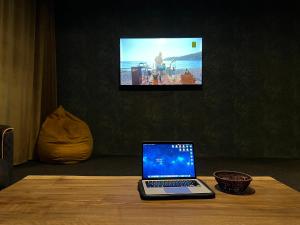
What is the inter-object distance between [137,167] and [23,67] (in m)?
1.93

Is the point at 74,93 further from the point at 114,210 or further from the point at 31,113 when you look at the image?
the point at 114,210

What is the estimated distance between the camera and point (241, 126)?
4.75m

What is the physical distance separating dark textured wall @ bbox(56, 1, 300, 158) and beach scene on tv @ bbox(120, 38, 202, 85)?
0.40ft

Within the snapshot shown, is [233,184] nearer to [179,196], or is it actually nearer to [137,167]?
[179,196]

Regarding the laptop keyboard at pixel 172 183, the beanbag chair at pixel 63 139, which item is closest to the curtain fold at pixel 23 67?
the beanbag chair at pixel 63 139

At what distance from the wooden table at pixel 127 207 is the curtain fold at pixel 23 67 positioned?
8.89 feet

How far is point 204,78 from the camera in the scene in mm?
4730

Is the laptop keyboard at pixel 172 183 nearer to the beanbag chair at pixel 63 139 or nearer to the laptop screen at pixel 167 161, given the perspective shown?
the laptop screen at pixel 167 161

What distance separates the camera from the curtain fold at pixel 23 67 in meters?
3.69

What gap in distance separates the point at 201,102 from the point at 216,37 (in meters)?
0.99

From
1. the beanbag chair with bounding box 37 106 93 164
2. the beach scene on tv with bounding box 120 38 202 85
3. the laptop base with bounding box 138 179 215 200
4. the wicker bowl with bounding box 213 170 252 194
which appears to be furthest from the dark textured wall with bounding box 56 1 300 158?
the laptop base with bounding box 138 179 215 200

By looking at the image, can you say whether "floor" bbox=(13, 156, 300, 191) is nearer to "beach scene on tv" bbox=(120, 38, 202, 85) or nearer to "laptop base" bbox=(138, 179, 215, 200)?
"beach scene on tv" bbox=(120, 38, 202, 85)

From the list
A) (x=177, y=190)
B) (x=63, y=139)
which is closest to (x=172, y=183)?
(x=177, y=190)

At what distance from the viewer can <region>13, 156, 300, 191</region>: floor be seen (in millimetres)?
3570
